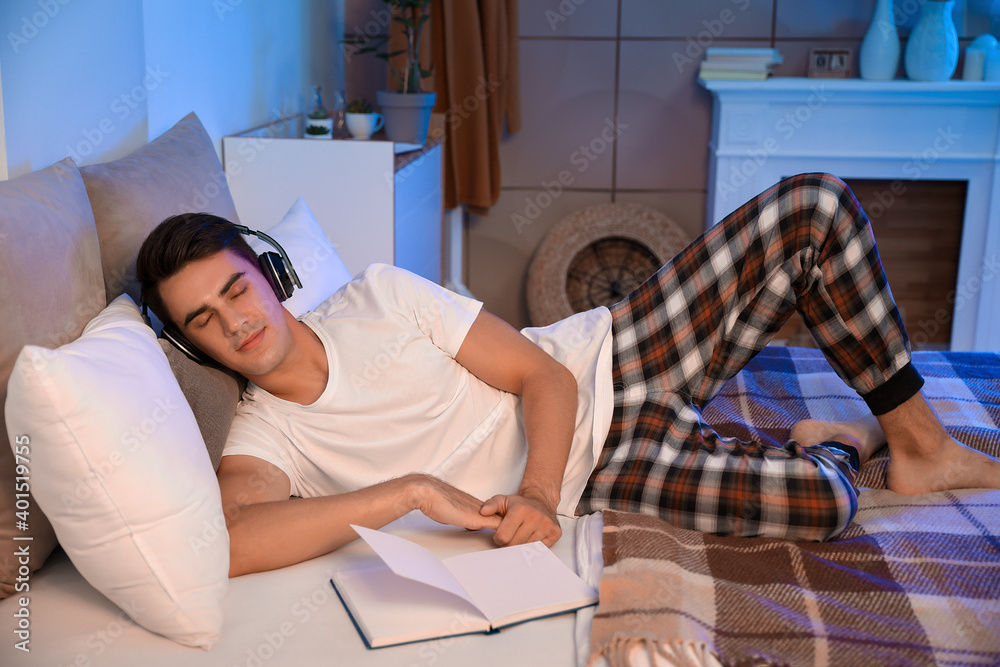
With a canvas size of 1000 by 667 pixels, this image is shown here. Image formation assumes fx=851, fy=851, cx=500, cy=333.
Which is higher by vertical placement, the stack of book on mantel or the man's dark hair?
the stack of book on mantel

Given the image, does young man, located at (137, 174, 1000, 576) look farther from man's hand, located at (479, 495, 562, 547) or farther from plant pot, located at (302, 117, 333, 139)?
plant pot, located at (302, 117, 333, 139)

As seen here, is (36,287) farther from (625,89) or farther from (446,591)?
(625,89)

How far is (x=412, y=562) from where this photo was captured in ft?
3.43

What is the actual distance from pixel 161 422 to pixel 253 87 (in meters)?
1.67

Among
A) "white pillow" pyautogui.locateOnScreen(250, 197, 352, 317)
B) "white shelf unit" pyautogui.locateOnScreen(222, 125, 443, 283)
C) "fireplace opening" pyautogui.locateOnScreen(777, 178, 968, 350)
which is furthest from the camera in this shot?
"fireplace opening" pyautogui.locateOnScreen(777, 178, 968, 350)

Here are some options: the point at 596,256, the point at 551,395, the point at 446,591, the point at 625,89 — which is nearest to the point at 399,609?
the point at 446,591

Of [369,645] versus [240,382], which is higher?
[240,382]

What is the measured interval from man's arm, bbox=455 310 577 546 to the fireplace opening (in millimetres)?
2503

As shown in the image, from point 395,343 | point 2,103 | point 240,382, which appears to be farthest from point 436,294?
point 2,103

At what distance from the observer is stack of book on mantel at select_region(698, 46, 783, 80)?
10.5 ft

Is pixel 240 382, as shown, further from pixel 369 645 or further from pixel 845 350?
pixel 845 350

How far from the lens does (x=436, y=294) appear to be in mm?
1550

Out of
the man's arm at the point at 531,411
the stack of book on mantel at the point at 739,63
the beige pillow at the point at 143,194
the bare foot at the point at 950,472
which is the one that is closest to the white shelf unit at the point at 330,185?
the beige pillow at the point at 143,194

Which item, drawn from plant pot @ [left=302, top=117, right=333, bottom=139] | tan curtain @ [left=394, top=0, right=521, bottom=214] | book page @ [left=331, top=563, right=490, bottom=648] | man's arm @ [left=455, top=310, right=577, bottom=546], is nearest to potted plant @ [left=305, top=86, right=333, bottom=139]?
plant pot @ [left=302, top=117, right=333, bottom=139]
